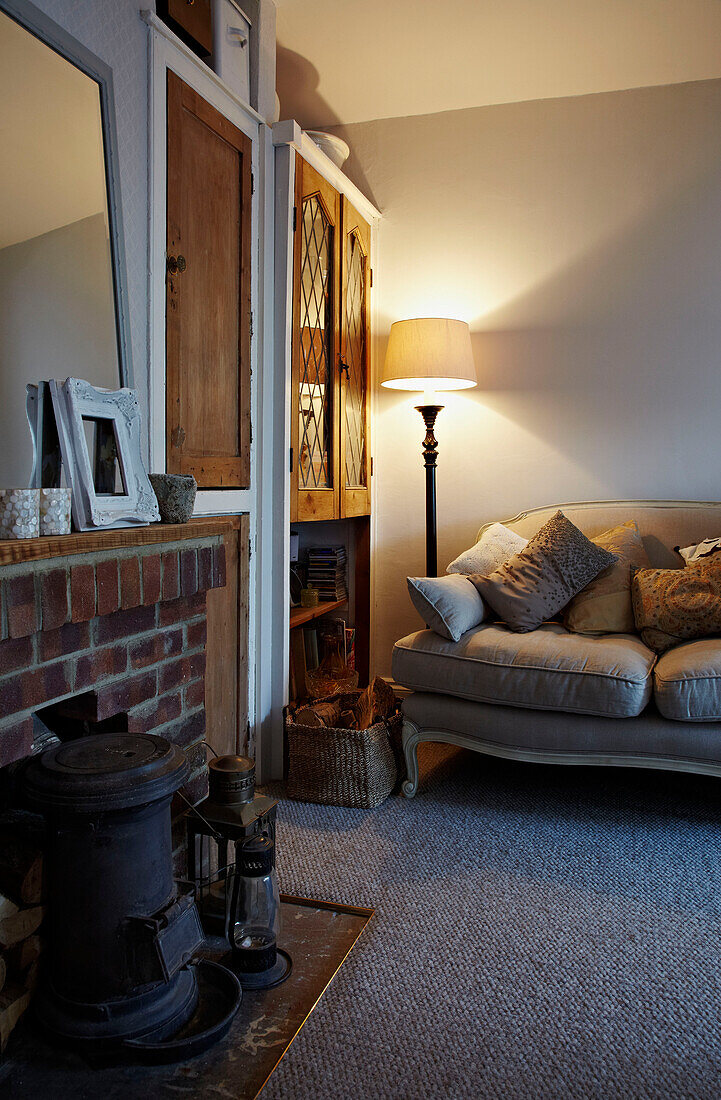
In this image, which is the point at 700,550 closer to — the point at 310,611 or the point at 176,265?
the point at 310,611

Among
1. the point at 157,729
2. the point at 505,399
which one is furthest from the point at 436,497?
the point at 157,729

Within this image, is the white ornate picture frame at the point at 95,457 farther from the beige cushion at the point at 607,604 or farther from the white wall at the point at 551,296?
the white wall at the point at 551,296

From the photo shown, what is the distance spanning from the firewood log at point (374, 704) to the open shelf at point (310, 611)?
36cm

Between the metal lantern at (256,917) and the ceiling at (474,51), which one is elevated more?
the ceiling at (474,51)

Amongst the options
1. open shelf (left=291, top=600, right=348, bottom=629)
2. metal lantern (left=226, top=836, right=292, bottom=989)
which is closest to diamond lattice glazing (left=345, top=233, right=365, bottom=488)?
open shelf (left=291, top=600, right=348, bottom=629)

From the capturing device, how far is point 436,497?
145 inches

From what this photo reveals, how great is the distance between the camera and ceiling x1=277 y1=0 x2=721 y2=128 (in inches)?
114

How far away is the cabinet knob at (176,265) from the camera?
7.15ft

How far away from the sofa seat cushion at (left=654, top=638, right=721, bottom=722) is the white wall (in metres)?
1.23

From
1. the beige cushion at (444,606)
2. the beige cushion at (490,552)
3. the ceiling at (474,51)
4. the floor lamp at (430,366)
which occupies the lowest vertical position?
the beige cushion at (444,606)

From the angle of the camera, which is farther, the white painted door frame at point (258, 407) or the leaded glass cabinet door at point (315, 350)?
the leaded glass cabinet door at point (315, 350)

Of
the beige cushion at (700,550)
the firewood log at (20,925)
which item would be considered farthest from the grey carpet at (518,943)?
the beige cushion at (700,550)

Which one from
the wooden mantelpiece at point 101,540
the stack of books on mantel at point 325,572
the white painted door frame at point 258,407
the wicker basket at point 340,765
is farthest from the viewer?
the stack of books on mantel at point 325,572

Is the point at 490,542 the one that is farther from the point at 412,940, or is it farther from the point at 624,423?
the point at 412,940
